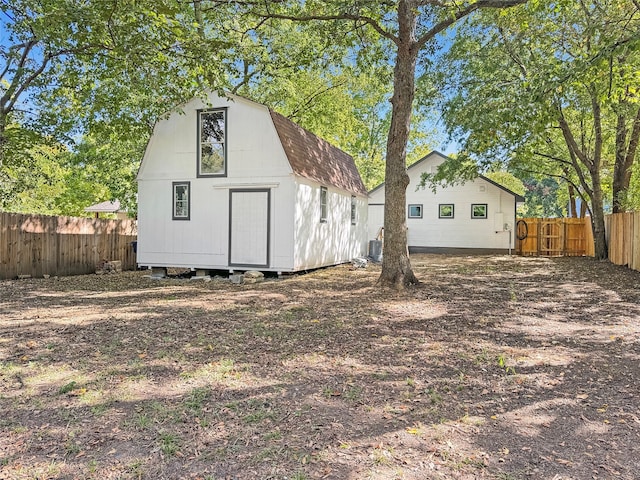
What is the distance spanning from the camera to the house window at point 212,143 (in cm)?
1151

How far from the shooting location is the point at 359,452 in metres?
2.62

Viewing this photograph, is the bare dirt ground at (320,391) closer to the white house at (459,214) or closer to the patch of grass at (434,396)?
the patch of grass at (434,396)

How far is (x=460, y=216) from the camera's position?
2178cm

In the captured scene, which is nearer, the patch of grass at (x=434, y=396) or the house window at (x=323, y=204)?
the patch of grass at (x=434, y=396)

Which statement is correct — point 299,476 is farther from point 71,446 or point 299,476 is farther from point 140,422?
point 71,446

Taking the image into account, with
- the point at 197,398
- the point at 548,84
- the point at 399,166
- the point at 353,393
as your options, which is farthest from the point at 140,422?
the point at 548,84

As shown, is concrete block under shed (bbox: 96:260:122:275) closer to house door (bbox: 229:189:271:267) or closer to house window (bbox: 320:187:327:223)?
house door (bbox: 229:189:271:267)

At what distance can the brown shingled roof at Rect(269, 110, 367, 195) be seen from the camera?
36.6 ft

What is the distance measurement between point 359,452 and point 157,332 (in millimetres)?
3657

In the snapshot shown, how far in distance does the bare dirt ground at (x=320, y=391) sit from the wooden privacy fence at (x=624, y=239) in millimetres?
6327

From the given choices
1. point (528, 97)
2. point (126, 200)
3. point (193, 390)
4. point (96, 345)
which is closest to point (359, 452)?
point (193, 390)

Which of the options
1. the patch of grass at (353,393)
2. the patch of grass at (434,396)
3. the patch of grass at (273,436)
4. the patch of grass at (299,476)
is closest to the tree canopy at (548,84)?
the patch of grass at (434,396)

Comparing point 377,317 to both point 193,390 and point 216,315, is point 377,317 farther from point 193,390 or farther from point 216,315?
point 193,390

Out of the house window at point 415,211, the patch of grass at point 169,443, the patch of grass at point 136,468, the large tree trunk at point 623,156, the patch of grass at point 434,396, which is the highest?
A: the large tree trunk at point 623,156
